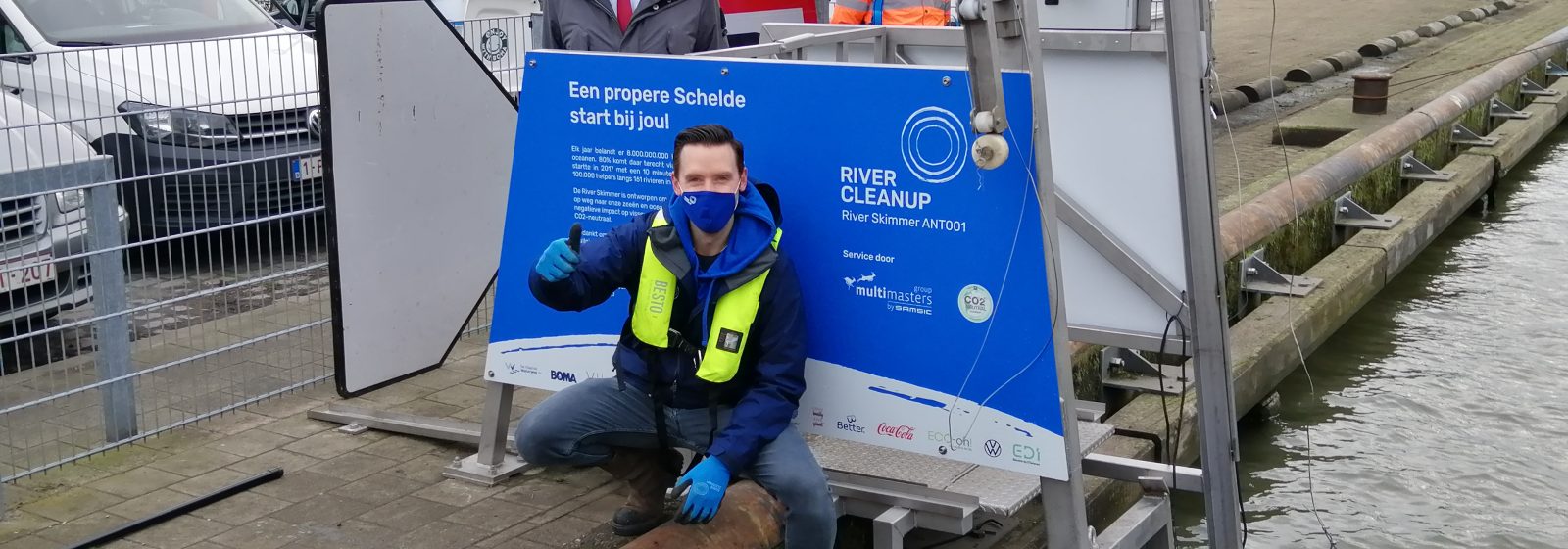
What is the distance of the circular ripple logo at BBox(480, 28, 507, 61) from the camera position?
22.6 feet

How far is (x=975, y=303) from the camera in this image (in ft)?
13.1

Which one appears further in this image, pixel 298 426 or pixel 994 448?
pixel 298 426

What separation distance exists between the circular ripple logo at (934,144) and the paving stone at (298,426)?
105 inches

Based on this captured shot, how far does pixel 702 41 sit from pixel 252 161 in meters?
1.86

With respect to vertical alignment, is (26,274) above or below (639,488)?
above

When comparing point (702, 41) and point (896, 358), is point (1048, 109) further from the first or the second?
point (702, 41)

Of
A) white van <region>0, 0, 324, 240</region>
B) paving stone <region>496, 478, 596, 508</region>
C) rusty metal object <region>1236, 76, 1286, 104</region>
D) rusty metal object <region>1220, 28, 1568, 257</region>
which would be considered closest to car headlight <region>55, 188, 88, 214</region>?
white van <region>0, 0, 324, 240</region>

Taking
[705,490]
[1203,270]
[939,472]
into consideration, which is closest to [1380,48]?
[1203,270]

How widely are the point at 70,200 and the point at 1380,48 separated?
16953mm

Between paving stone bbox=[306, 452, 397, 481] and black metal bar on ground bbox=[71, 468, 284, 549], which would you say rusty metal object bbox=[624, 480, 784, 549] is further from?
black metal bar on ground bbox=[71, 468, 284, 549]

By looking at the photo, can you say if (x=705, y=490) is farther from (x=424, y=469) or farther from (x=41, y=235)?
(x=41, y=235)

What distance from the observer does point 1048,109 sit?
4.98 metres

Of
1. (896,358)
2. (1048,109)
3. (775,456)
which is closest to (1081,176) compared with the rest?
(1048,109)

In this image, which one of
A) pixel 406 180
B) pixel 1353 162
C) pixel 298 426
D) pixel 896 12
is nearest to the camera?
pixel 406 180
